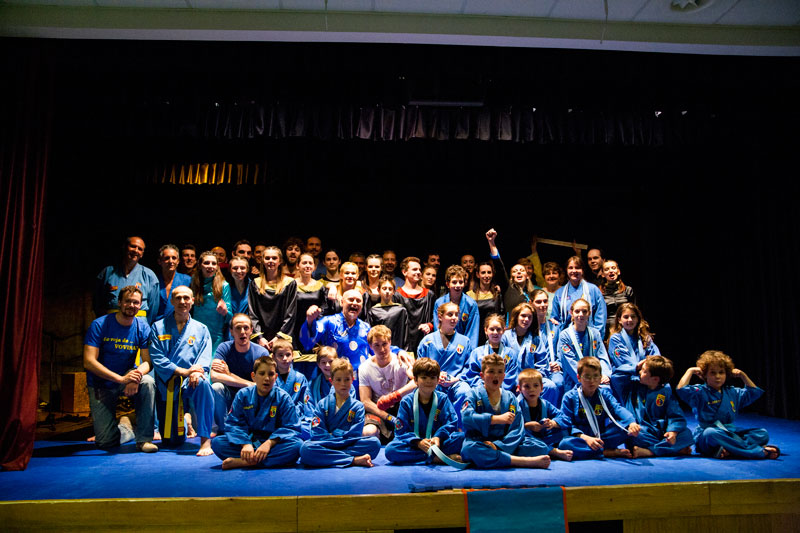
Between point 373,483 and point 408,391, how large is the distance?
3.87 feet

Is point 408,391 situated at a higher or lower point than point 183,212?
lower

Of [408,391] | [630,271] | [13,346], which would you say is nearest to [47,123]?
[13,346]

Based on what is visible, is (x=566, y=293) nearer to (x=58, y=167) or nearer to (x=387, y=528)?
(x=387, y=528)

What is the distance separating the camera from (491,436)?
3.75m

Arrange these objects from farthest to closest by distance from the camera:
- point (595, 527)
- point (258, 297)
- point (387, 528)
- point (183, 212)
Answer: point (183, 212)
point (258, 297)
point (595, 527)
point (387, 528)

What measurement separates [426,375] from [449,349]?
798mm

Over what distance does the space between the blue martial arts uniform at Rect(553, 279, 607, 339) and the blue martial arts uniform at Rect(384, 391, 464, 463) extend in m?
1.95

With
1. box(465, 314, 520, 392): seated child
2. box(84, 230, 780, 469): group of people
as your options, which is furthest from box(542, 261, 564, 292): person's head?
box(465, 314, 520, 392): seated child

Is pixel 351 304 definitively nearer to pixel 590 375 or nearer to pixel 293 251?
pixel 293 251

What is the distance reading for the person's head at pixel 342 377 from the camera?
3791mm

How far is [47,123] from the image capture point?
13.5 ft

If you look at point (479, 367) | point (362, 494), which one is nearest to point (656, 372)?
point (479, 367)

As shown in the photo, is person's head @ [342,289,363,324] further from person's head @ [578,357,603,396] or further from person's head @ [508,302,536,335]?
person's head @ [578,357,603,396]

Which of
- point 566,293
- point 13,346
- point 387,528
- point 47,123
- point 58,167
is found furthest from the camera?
point 58,167
